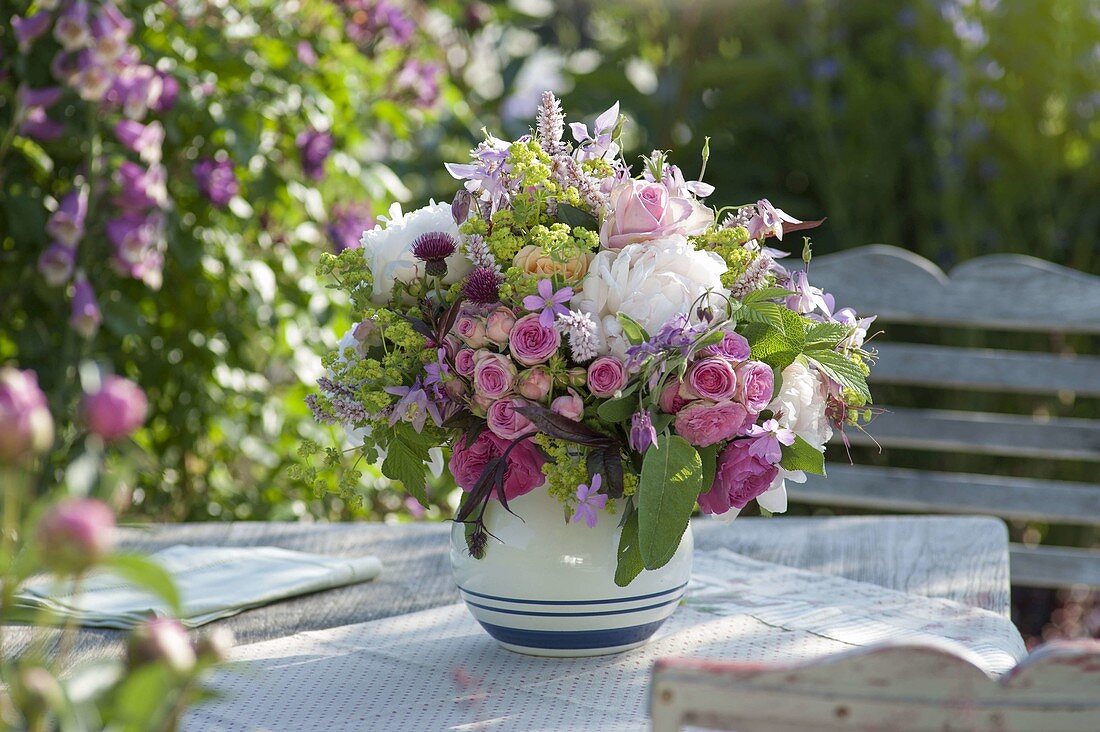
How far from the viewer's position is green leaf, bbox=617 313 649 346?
39.5 inches

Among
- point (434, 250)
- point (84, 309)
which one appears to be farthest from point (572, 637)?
point (84, 309)

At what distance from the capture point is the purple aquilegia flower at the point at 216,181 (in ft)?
7.27

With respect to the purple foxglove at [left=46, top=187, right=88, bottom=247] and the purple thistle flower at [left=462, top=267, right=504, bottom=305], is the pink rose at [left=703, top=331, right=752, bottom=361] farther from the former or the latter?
the purple foxglove at [left=46, top=187, right=88, bottom=247]

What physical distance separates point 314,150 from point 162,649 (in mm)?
1930

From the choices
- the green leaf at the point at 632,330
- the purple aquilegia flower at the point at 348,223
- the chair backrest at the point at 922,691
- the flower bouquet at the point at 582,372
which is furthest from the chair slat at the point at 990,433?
the chair backrest at the point at 922,691

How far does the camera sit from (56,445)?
2105mm

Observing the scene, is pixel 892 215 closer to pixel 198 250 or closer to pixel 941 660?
pixel 198 250

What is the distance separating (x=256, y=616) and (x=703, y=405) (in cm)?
62

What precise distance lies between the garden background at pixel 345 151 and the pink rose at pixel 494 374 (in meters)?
0.21

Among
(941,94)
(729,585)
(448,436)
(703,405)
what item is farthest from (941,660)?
(941,94)

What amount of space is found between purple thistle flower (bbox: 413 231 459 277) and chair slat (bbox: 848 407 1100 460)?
5.47 feet

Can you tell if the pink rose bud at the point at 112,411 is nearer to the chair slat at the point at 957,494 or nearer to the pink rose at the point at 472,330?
the pink rose at the point at 472,330

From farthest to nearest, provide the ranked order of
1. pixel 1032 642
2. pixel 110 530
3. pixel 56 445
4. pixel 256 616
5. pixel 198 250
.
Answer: pixel 1032 642 < pixel 198 250 < pixel 56 445 < pixel 256 616 < pixel 110 530

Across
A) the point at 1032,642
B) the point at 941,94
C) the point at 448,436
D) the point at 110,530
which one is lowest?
the point at 1032,642
